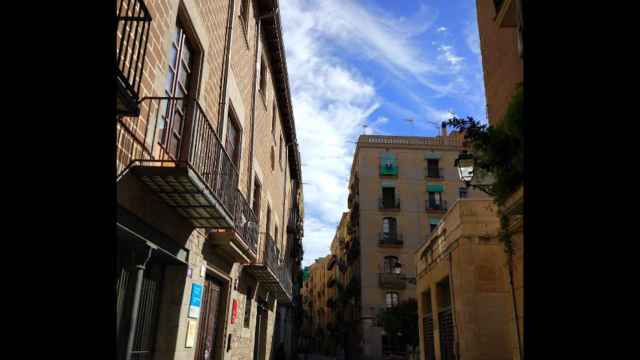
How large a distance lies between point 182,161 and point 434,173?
107ft

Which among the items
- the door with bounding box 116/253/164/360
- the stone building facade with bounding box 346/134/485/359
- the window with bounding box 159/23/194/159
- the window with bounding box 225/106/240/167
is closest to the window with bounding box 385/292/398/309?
the stone building facade with bounding box 346/134/485/359

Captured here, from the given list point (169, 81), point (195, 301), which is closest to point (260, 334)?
point (195, 301)

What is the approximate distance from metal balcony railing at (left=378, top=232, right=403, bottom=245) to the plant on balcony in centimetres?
2732

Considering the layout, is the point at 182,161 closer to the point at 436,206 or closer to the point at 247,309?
the point at 247,309

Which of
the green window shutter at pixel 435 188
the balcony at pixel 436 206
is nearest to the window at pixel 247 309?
the balcony at pixel 436 206

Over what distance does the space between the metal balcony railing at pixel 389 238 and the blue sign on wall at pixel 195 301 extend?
27.8 metres

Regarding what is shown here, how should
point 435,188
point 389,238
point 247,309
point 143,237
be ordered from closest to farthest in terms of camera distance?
point 143,237
point 247,309
point 389,238
point 435,188

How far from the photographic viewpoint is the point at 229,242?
7305 mm

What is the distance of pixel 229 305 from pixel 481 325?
574 centimetres

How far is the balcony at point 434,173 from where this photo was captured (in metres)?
35.0

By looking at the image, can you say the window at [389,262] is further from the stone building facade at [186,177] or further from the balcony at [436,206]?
the stone building facade at [186,177]

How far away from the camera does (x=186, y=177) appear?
4410mm

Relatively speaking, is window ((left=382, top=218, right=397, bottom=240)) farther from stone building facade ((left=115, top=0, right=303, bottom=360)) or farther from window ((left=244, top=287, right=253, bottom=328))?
window ((left=244, top=287, right=253, bottom=328))
